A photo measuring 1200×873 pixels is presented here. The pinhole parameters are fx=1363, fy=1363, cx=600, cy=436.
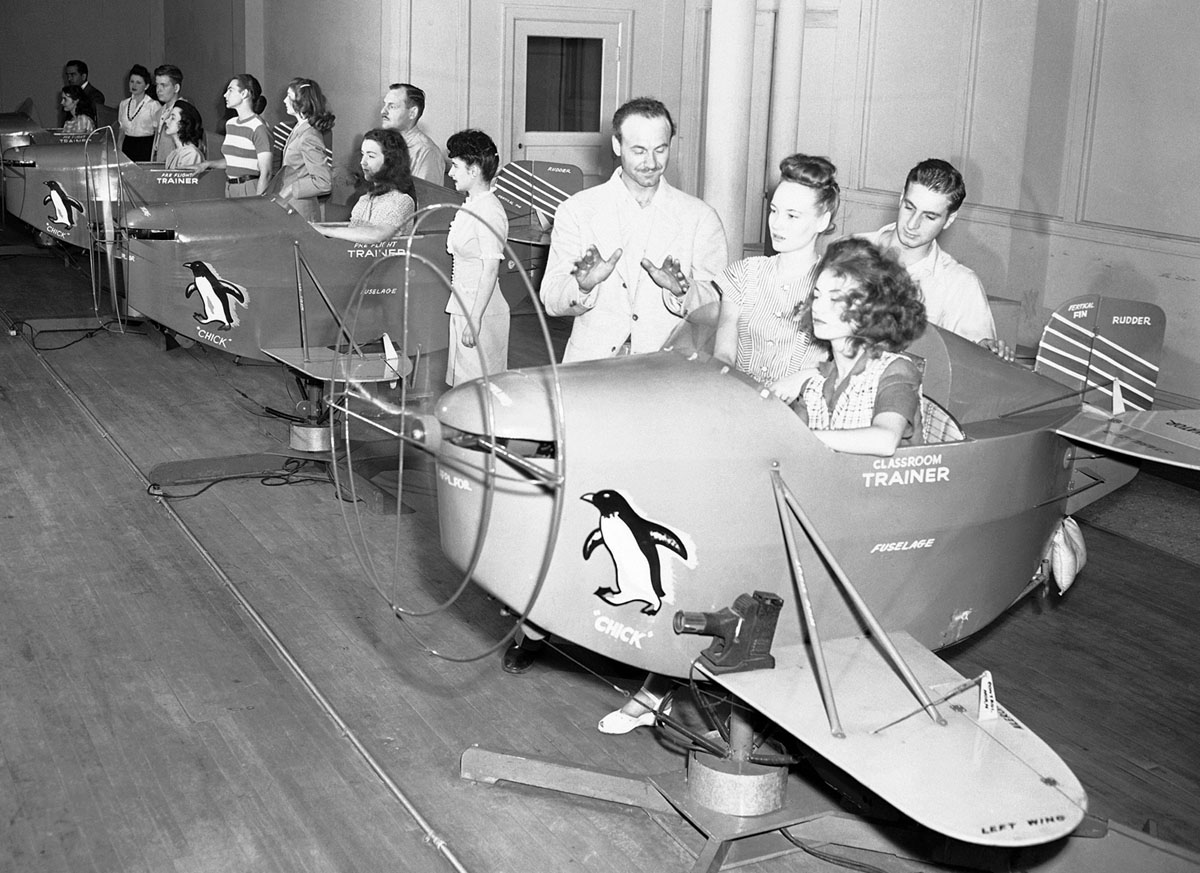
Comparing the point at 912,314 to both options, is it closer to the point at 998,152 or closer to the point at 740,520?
the point at 740,520

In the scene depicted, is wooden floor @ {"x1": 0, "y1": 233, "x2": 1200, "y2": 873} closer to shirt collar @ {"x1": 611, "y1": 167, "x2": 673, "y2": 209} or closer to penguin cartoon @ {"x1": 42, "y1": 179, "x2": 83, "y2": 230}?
shirt collar @ {"x1": 611, "y1": 167, "x2": 673, "y2": 209}

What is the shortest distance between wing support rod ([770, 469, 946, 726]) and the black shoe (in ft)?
4.83

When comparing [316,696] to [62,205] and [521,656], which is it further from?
[62,205]

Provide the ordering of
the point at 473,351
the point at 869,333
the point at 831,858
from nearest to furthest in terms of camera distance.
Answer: the point at 869,333 → the point at 831,858 → the point at 473,351

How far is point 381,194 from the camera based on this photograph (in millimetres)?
6395

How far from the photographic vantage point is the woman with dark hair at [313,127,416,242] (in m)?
6.16

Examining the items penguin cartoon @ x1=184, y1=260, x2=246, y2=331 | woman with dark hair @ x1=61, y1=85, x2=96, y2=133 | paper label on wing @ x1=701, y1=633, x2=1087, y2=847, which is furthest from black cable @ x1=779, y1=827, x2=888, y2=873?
woman with dark hair @ x1=61, y1=85, x2=96, y2=133

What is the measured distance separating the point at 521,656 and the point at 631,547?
4.60ft

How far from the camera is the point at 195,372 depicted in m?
7.75

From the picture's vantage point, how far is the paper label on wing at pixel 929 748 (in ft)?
8.02

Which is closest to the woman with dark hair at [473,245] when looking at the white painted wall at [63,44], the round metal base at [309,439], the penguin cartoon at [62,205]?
the round metal base at [309,439]

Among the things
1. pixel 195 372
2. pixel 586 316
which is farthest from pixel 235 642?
pixel 195 372

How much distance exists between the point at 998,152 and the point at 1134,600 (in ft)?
14.3

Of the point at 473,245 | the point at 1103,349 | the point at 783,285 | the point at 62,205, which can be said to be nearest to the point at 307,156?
the point at 473,245
